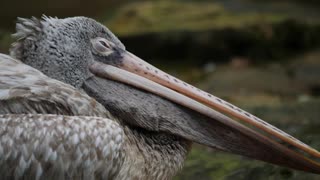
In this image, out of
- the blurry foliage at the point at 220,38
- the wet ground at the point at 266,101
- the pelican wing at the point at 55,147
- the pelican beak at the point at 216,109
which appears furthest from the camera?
the blurry foliage at the point at 220,38

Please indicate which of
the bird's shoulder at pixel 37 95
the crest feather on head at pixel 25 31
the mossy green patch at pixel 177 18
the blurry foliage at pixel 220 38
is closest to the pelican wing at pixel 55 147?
the bird's shoulder at pixel 37 95

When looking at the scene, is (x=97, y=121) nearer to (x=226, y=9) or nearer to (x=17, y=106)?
(x=17, y=106)

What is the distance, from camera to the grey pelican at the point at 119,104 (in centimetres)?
426

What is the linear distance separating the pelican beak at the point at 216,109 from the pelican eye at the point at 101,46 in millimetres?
84

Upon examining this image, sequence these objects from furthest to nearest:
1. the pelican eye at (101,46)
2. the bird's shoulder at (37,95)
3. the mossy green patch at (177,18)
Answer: the mossy green patch at (177,18), the pelican eye at (101,46), the bird's shoulder at (37,95)

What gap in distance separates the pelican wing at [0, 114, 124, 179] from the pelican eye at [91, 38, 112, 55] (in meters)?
0.77

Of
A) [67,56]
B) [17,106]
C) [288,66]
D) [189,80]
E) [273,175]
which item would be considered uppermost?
[288,66]

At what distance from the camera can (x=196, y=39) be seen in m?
10.2

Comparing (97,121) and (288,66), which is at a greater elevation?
(288,66)

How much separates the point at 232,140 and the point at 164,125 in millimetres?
411

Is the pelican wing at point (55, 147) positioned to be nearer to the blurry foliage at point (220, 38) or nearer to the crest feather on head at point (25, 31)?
the crest feather on head at point (25, 31)

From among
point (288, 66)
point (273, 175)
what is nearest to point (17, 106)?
point (273, 175)

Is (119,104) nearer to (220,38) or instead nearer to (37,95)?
(37,95)

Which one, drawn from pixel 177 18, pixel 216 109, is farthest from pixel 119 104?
pixel 177 18
